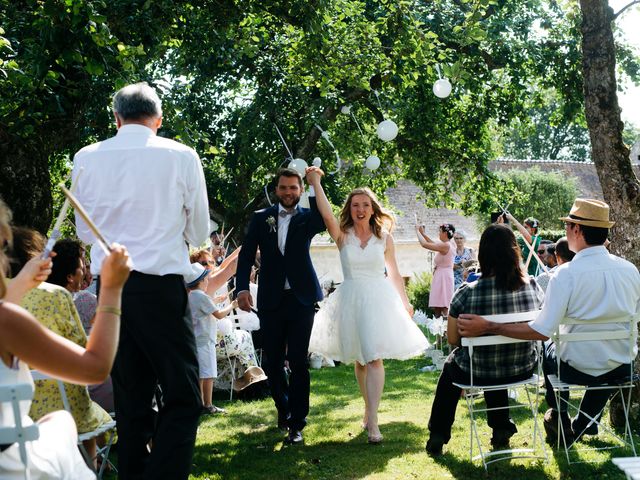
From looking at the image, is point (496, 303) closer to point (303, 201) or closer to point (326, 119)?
point (303, 201)

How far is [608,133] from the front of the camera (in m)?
6.18

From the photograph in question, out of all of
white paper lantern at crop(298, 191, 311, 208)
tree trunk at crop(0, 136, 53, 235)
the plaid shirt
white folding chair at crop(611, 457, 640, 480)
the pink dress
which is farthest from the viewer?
the pink dress

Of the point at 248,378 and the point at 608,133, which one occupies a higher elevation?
the point at 608,133

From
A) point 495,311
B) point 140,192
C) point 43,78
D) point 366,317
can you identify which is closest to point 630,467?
point 495,311

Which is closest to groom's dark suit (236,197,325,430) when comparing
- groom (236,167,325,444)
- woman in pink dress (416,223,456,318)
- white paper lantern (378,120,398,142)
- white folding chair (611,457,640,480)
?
groom (236,167,325,444)

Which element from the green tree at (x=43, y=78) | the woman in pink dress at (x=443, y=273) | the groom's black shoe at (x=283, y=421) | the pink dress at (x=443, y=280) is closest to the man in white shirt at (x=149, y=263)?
the green tree at (x=43, y=78)

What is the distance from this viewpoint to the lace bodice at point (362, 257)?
6465 millimetres

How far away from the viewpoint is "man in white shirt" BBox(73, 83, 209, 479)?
3.83 metres

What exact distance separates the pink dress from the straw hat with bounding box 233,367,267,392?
4.44m

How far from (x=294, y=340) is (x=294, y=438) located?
2.44 ft

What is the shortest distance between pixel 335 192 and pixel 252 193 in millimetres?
1868

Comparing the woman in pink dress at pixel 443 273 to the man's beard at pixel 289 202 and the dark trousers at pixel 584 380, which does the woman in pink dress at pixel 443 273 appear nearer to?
the man's beard at pixel 289 202

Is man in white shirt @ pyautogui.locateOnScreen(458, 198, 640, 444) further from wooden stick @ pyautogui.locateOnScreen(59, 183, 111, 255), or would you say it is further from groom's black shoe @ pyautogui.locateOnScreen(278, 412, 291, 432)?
wooden stick @ pyautogui.locateOnScreen(59, 183, 111, 255)

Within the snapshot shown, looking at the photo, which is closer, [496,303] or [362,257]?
[496,303]
